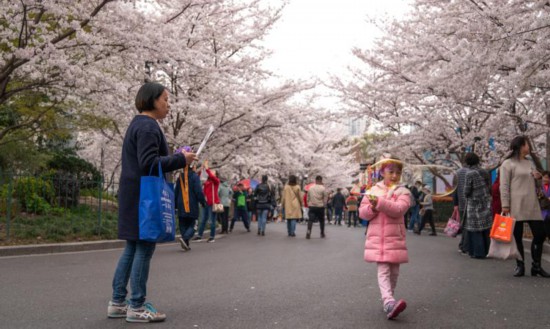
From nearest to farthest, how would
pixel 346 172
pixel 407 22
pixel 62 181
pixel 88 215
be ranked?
1. pixel 62 181
2. pixel 88 215
3. pixel 407 22
4. pixel 346 172

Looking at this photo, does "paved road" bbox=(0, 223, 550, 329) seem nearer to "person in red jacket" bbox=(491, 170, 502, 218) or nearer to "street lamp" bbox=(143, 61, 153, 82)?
"person in red jacket" bbox=(491, 170, 502, 218)

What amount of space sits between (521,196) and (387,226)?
130 inches

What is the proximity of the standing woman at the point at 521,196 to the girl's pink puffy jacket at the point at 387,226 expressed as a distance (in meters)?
3.09

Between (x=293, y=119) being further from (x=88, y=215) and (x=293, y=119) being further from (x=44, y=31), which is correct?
(x=44, y=31)

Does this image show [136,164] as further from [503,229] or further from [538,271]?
[538,271]

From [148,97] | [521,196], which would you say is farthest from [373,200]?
[521,196]

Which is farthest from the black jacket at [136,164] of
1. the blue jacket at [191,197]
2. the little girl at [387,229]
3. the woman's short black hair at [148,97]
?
the blue jacket at [191,197]

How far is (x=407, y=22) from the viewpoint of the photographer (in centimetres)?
1802

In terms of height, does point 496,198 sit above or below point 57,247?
above

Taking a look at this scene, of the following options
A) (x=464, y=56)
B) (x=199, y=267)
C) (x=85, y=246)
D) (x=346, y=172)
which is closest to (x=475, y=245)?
(x=464, y=56)

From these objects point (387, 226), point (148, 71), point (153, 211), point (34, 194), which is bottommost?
point (387, 226)

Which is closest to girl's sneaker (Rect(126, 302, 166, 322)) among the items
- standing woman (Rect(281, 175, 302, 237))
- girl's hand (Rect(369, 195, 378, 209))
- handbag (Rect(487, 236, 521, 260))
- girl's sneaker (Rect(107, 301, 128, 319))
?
girl's sneaker (Rect(107, 301, 128, 319))

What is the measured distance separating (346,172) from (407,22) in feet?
113

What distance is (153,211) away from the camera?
4258mm
